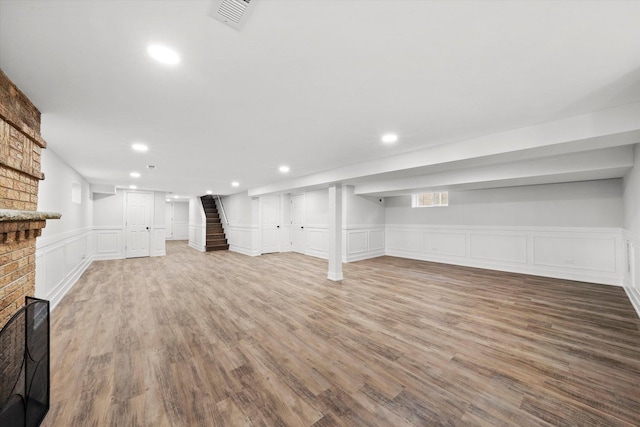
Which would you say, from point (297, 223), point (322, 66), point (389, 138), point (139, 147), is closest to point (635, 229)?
point (389, 138)

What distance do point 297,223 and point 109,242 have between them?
5.97m

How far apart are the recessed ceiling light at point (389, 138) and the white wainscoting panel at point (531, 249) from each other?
4.64 m

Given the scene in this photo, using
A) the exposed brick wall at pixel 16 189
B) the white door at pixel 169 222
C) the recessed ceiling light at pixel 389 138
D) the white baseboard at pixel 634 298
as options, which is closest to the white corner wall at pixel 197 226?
the white door at pixel 169 222

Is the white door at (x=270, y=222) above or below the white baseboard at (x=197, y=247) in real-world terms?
above

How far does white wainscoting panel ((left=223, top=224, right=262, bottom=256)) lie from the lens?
8.20m

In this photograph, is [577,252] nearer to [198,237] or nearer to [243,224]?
[243,224]

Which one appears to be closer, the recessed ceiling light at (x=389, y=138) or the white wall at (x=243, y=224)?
the recessed ceiling light at (x=389, y=138)

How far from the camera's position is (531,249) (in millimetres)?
5426

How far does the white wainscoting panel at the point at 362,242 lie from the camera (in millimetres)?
6996

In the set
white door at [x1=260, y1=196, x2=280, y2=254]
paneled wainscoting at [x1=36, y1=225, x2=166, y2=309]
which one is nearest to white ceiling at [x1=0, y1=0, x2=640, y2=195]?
paneled wainscoting at [x1=36, y1=225, x2=166, y2=309]

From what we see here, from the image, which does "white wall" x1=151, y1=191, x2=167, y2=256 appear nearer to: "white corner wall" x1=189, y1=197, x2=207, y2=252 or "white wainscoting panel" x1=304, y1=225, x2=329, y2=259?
"white corner wall" x1=189, y1=197, x2=207, y2=252

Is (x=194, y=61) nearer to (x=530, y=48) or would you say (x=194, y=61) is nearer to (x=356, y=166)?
(x=530, y=48)

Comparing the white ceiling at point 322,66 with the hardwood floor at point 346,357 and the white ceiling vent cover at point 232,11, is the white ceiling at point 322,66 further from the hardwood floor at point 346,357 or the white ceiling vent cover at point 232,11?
the hardwood floor at point 346,357

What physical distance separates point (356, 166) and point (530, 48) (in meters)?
2.93
